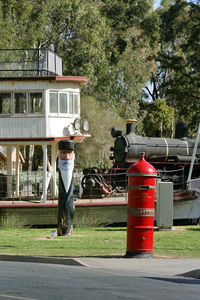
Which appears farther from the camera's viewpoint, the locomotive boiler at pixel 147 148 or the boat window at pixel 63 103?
the locomotive boiler at pixel 147 148

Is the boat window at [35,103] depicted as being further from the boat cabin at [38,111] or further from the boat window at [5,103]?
the boat window at [5,103]

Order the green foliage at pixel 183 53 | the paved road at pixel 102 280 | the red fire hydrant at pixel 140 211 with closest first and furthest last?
the paved road at pixel 102 280
the red fire hydrant at pixel 140 211
the green foliage at pixel 183 53

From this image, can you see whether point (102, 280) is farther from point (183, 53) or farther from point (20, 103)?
point (183, 53)

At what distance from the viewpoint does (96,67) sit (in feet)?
137

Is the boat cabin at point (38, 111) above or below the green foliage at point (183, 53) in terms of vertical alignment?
below

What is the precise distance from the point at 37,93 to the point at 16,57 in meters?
13.7

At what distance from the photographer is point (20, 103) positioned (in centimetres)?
2447

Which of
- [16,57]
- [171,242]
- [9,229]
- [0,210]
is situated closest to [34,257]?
[171,242]

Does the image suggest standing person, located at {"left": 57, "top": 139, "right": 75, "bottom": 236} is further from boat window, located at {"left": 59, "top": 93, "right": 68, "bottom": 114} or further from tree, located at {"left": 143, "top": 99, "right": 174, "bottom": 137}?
tree, located at {"left": 143, "top": 99, "right": 174, "bottom": 137}

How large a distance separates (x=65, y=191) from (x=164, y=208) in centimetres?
325

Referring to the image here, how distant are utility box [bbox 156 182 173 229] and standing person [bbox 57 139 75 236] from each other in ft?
9.57

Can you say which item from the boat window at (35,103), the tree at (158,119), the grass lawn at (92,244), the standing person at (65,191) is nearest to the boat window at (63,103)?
the boat window at (35,103)

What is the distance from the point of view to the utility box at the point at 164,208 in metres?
18.7

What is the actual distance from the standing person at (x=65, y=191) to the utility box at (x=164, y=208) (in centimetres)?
292
